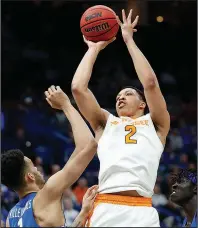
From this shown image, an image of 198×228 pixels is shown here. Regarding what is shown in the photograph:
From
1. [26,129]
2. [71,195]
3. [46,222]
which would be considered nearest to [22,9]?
[26,129]

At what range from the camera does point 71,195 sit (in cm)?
1116

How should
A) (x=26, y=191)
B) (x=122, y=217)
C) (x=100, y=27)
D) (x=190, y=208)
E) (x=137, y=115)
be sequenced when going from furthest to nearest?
(x=190, y=208), (x=100, y=27), (x=137, y=115), (x=122, y=217), (x=26, y=191)

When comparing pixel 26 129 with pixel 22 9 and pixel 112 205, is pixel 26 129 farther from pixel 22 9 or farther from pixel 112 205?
pixel 112 205

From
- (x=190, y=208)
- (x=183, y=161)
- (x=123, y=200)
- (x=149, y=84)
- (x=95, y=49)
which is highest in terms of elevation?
(x=95, y=49)

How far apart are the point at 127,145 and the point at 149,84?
1.82 ft

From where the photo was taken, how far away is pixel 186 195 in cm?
624

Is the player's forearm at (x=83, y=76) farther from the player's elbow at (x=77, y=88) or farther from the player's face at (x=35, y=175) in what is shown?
the player's face at (x=35, y=175)

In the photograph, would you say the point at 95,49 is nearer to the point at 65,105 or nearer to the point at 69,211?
the point at 65,105

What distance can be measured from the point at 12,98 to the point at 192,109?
490 cm

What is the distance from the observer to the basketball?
220 inches

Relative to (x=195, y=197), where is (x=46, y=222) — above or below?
above

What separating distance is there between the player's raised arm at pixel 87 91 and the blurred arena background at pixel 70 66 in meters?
7.50

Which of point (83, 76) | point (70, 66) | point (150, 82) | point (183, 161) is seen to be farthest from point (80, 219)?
point (70, 66)

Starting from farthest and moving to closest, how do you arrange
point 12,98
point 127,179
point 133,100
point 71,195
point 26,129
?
point 12,98
point 26,129
point 71,195
point 133,100
point 127,179
